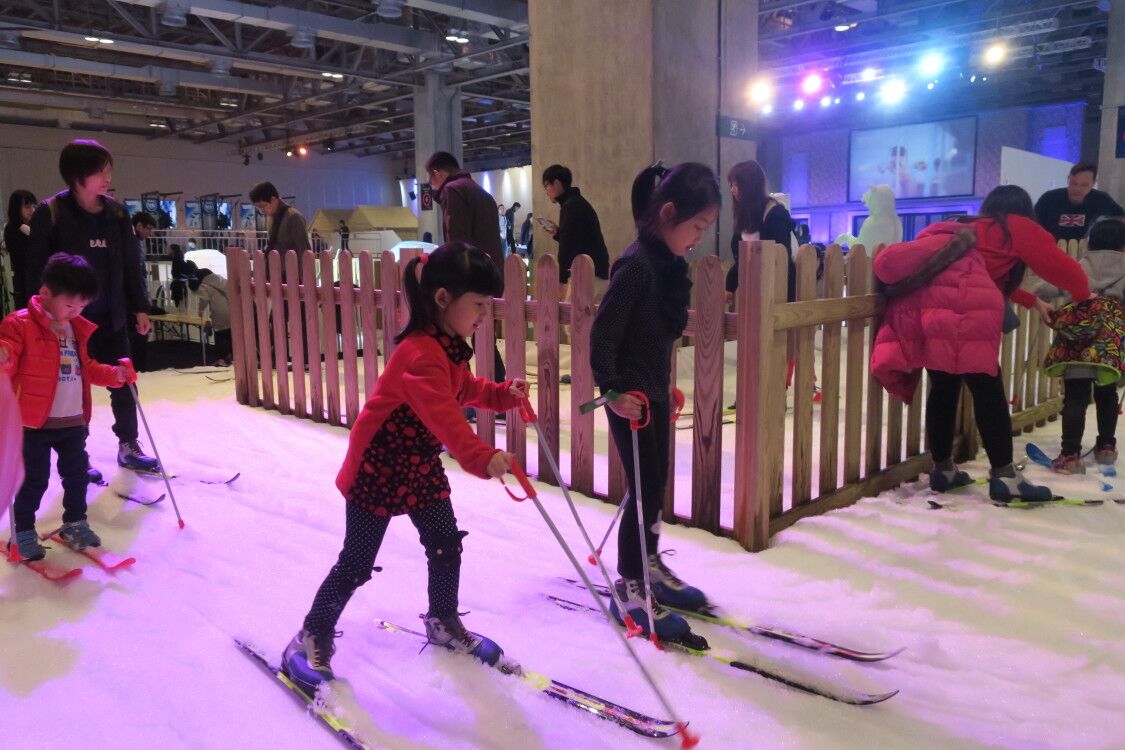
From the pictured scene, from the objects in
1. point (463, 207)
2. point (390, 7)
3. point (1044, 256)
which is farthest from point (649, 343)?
point (390, 7)

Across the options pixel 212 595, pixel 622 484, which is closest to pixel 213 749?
pixel 212 595

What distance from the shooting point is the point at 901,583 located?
9.62ft

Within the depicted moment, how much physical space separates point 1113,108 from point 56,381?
1253 cm

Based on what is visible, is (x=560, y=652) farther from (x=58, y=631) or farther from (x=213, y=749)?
(x=58, y=631)

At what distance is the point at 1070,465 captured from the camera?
4195 millimetres

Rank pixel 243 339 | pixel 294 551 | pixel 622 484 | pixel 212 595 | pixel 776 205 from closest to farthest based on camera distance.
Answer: pixel 212 595, pixel 294 551, pixel 622 484, pixel 776 205, pixel 243 339

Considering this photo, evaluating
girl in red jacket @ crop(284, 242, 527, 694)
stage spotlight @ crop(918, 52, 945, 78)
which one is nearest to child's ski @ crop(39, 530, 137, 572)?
girl in red jacket @ crop(284, 242, 527, 694)

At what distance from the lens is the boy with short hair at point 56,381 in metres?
3.10

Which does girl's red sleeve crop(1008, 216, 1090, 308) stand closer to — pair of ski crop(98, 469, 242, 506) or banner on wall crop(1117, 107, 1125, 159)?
pair of ski crop(98, 469, 242, 506)

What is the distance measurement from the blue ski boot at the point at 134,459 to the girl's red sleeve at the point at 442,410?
2.96 meters

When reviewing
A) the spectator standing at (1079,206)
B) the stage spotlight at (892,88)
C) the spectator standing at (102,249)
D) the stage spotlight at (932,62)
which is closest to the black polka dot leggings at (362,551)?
the spectator standing at (102,249)

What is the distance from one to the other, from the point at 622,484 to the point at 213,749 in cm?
207

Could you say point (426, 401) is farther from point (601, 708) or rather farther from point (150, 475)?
point (150, 475)

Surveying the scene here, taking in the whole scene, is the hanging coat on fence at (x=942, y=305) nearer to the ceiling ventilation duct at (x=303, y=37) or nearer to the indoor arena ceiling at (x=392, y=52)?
the indoor arena ceiling at (x=392, y=52)
